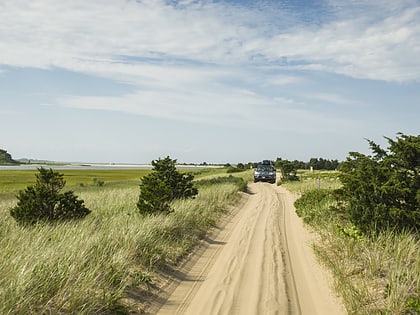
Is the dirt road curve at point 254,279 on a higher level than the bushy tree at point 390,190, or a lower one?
lower

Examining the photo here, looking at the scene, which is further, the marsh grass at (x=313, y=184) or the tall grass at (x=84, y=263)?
the marsh grass at (x=313, y=184)

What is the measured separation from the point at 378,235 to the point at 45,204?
9082 mm

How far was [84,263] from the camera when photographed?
6855 mm

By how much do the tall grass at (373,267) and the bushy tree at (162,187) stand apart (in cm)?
510

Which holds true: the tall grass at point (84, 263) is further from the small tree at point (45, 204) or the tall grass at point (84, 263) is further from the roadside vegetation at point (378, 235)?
the roadside vegetation at point (378, 235)

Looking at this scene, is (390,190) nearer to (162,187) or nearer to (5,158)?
(162,187)

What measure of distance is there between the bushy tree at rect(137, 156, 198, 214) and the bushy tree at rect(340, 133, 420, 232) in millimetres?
5790

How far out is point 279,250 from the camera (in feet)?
35.1

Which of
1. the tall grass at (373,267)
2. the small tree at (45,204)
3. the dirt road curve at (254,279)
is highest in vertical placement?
the small tree at (45,204)

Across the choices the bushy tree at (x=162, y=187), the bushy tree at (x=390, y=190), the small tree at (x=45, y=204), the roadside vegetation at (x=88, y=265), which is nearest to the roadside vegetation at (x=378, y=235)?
the bushy tree at (x=390, y=190)

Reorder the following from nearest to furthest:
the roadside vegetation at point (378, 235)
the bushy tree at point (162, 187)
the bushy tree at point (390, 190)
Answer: the roadside vegetation at point (378, 235) < the bushy tree at point (390, 190) < the bushy tree at point (162, 187)

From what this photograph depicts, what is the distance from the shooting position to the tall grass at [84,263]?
5512mm

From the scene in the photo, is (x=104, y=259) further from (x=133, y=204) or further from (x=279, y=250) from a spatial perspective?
(x=133, y=204)

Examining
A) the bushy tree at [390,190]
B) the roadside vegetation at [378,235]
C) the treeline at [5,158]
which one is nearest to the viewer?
the roadside vegetation at [378,235]
